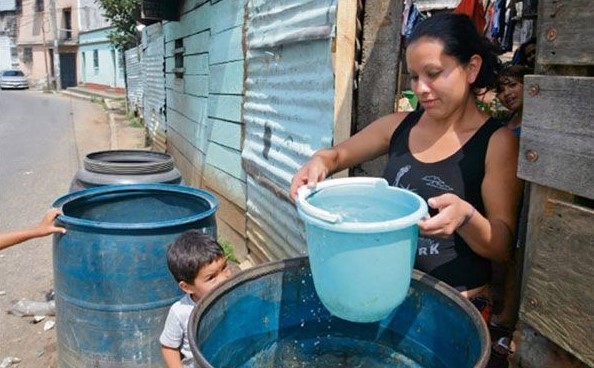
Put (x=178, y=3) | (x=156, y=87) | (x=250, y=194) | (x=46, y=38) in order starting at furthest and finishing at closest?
(x=46, y=38)
(x=156, y=87)
(x=178, y=3)
(x=250, y=194)

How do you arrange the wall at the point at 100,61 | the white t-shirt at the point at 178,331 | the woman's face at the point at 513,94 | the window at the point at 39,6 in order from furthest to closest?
the window at the point at 39,6
the wall at the point at 100,61
the woman's face at the point at 513,94
the white t-shirt at the point at 178,331

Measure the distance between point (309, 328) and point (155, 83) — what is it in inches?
411

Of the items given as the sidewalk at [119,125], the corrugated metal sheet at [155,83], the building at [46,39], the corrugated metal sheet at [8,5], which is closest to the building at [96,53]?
the building at [46,39]

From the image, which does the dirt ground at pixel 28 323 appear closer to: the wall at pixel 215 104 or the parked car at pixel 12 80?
the wall at pixel 215 104

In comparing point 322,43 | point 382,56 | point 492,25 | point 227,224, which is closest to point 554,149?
point 382,56

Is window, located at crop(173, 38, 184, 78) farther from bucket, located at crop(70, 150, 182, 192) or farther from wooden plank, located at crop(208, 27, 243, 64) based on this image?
bucket, located at crop(70, 150, 182, 192)

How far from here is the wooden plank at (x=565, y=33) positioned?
1.24 meters

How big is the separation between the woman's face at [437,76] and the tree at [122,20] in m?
16.1

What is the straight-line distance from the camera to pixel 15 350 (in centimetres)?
388

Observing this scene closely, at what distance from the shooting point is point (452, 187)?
1622mm

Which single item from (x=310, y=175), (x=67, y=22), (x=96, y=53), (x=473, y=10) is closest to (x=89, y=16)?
(x=96, y=53)

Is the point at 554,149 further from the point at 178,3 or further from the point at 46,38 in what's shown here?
the point at 46,38

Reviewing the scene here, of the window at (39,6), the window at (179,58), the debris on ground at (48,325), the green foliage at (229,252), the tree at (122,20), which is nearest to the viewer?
the debris on ground at (48,325)

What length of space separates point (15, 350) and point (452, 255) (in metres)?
3.54
